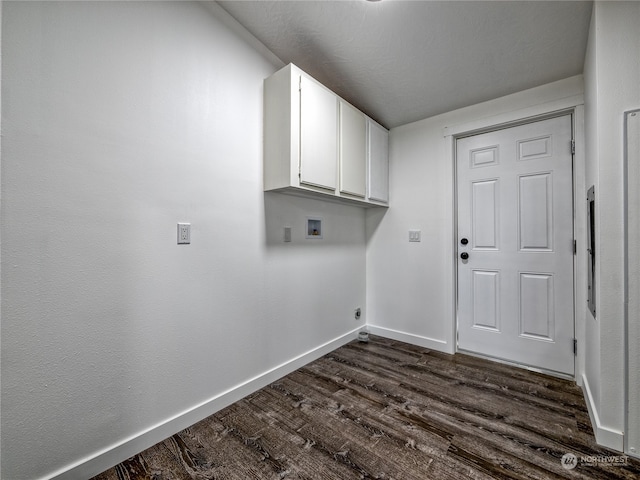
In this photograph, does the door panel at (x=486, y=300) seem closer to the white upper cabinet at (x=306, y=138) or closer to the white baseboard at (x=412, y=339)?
the white baseboard at (x=412, y=339)

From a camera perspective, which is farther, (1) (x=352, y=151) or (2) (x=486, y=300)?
(2) (x=486, y=300)

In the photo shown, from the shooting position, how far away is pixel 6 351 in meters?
1.02

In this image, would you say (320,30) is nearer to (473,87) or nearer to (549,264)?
(473,87)

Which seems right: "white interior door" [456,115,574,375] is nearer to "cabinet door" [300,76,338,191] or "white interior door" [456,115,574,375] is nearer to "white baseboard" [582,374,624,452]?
"white baseboard" [582,374,624,452]

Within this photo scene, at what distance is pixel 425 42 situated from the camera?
5.93 feet

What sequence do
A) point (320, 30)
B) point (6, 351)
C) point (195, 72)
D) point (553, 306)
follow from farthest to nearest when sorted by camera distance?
point (553, 306), point (320, 30), point (195, 72), point (6, 351)

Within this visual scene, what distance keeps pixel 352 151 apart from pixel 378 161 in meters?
0.50

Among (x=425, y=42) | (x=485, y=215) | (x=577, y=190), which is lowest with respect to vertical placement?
(x=485, y=215)

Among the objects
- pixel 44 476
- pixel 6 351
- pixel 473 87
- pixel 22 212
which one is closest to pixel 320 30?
pixel 473 87

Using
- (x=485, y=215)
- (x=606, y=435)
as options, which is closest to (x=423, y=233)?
(x=485, y=215)

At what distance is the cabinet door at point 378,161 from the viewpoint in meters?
2.63

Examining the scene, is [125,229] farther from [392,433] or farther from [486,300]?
[486,300]

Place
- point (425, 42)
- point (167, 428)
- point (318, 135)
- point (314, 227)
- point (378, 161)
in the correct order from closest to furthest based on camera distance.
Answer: point (167, 428), point (425, 42), point (318, 135), point (314, 227), point (378, 161)

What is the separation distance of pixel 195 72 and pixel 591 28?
7.70ft
